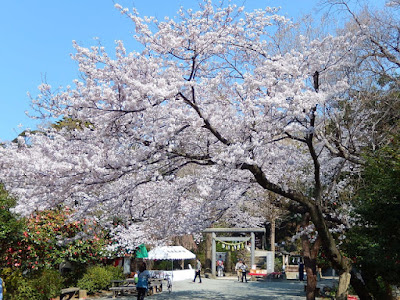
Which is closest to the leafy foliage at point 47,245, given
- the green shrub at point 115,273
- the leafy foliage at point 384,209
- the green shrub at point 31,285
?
the green shrub at point 31,285

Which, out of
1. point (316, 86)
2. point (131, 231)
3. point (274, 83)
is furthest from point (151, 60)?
point (131, 231)

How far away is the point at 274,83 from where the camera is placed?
9078 millimetres

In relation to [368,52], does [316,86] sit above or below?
below

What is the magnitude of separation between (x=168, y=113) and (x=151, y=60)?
3.24 feet

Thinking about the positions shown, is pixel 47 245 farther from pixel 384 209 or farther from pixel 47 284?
pixel 384 209

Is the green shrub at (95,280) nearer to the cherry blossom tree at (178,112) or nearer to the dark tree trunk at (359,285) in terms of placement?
the cherry blossom tree at (178,112)

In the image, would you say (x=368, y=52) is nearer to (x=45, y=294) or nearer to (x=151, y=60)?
(x=151, y=60)

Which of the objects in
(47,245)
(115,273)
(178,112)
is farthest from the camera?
(115,273)

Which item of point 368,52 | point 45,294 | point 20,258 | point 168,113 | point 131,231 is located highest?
point 368,52

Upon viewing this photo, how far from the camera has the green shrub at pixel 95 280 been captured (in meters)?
18.2

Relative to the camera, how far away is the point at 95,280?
18.7 meters

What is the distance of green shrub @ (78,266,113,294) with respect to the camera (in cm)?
1819

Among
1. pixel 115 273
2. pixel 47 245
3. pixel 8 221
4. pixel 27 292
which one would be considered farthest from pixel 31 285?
pixel 115 273

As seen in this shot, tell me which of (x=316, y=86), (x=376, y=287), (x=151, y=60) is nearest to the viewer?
(x=151, y=60)
